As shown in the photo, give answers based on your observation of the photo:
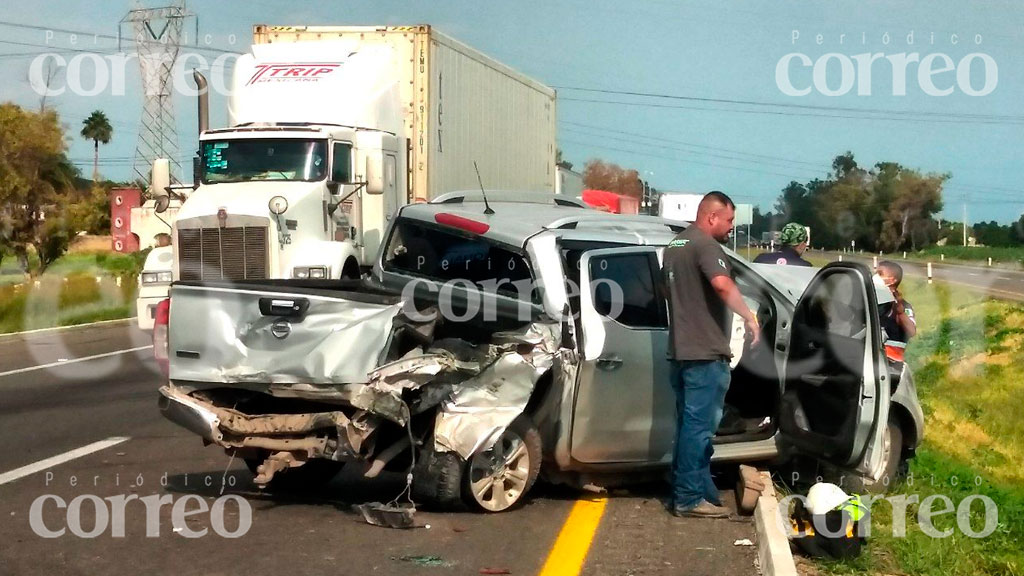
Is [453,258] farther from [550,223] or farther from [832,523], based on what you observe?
[832,523]

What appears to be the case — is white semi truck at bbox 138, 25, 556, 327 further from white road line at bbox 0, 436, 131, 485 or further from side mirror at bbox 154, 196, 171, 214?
white road line at bbox 0, 436, 131, 485

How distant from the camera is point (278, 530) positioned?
7406 mm

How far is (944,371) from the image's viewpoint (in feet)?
59.6

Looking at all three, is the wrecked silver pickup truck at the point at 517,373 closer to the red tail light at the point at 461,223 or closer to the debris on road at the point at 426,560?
the red tail light at the point at 461,223

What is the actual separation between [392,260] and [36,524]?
309cm

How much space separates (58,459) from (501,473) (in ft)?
13.5

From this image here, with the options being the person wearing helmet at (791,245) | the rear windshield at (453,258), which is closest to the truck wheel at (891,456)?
the rear windshield at (453,258)

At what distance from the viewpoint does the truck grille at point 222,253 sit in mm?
15953

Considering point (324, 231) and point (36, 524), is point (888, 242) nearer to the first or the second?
point (324, 231)

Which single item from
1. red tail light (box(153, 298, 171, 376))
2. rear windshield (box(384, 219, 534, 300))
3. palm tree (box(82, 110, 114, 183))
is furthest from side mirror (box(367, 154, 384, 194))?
palm tree (box(82, 110, 114, 183))

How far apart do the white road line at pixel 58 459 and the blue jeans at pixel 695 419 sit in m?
4.74

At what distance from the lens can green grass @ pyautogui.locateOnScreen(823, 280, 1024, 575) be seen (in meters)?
6.62

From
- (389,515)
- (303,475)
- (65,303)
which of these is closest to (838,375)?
(389,515)

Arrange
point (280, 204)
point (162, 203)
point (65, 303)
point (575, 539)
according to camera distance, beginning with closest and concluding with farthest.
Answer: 1. point (575, 539)
2. point (280, 204)
3. point (162, 203)
4. point (65, 303)
